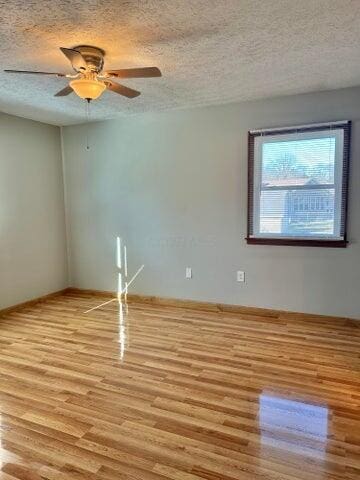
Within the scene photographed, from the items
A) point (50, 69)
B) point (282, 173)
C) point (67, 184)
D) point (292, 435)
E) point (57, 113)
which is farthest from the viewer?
point (67, 184)

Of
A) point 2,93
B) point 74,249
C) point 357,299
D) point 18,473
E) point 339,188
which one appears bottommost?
point 18,473

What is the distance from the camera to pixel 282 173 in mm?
3641

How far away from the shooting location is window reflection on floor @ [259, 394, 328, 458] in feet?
5.94

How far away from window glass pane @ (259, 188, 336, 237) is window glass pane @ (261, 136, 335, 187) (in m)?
0.12

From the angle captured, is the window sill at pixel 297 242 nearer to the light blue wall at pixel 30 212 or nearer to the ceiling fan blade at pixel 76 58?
the ceiling fan blade at pixel 76 58

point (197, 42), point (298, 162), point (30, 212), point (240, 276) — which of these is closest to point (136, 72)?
point (197, 42)

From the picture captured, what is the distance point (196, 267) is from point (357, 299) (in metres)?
1.80

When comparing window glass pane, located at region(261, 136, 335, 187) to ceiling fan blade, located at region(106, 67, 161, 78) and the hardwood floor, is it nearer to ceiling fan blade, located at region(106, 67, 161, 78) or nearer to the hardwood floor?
the hardwood floor

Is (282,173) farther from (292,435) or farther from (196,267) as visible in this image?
(292,435)

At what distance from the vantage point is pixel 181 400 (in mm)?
2230

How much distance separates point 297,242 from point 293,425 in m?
2.07

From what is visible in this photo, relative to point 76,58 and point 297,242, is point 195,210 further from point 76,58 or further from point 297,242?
point 76,58

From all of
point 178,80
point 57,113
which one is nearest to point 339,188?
point 178,80

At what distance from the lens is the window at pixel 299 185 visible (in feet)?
11.3
